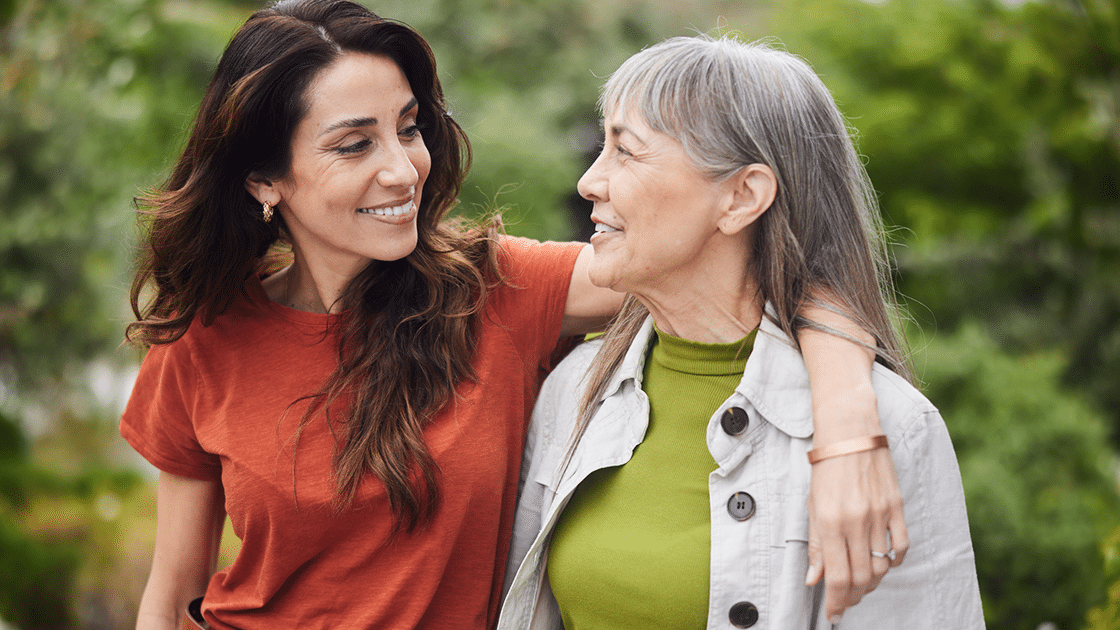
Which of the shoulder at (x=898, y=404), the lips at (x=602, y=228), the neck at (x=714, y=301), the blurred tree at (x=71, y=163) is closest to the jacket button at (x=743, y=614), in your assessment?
the shoulder at (x=898, y=404)

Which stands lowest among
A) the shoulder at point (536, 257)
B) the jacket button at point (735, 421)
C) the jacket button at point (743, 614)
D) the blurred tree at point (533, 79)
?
the jacket button at point (743, 614)

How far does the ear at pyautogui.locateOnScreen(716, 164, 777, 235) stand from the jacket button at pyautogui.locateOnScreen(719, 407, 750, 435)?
0.34 meters

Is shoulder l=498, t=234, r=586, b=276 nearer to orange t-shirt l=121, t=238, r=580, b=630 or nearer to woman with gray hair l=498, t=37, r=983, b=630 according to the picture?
orange t-shirt l=121, t=238, r=580, b=630

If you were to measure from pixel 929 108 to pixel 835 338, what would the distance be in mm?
6780

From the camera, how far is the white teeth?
83.9 inches

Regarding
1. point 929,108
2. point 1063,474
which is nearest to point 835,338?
point 1063,474

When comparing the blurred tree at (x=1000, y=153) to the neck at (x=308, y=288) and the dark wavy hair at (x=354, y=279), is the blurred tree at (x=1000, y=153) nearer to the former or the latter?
the dark wavy hair at (x=354, y=279)

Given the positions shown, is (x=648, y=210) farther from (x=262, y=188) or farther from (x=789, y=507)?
(x=262, y=188)

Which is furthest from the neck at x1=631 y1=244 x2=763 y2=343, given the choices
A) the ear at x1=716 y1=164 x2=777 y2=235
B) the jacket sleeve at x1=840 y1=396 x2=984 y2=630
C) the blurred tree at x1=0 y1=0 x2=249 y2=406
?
the blurred tree at x1=0 y1=0 x2=249 y2=406

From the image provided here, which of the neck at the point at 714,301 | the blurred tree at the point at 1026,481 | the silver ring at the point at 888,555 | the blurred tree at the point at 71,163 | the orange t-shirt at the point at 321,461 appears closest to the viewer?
the silver ring at the point at 888,555

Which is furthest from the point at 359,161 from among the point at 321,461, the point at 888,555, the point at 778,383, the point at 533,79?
the point at 533,79

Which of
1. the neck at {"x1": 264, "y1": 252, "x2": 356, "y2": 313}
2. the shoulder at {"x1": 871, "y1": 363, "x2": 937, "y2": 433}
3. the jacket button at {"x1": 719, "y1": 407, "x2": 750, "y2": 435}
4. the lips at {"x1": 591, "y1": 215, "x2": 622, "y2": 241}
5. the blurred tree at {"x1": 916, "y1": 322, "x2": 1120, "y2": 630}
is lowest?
the blurred tree at {"x1": 916, "y1": 322, "x2": 1120, "y2": 630}

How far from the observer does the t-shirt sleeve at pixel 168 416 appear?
2199 millimetres

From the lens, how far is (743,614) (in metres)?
1.76
